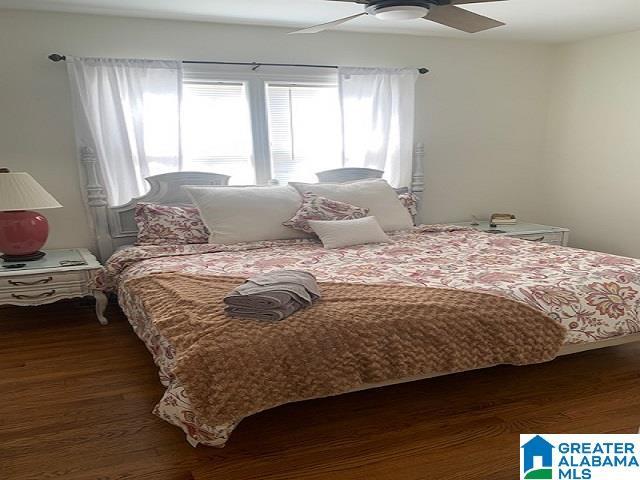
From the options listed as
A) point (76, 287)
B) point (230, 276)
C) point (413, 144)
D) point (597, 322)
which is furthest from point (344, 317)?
point (413, 144)

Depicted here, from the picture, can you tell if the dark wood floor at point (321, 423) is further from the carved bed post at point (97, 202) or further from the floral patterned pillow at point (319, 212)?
the floral patterned pillow at point (319, 212)

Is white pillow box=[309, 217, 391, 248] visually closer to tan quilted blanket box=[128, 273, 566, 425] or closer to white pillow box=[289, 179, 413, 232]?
white pillow box=[289, 179, 413, 232]

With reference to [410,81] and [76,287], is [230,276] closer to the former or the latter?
[76,287]

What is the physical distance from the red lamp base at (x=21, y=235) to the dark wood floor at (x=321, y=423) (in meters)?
Result: 0.71

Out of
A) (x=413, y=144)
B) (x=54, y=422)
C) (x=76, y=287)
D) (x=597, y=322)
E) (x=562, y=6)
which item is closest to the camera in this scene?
(x=54, y=422)

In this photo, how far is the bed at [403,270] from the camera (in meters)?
2.12

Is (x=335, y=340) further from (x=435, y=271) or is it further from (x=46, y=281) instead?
(x=46, y=281)

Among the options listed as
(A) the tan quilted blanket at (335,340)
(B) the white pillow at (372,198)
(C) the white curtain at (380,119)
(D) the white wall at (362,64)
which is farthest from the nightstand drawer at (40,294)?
(C) the white curtain at (380,119)

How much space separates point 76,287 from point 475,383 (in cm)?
239

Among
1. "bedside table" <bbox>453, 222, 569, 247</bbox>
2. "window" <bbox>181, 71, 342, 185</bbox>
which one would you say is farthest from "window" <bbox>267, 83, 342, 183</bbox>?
"bedside table" <bbox>453, 222, 569, 247</bbox>

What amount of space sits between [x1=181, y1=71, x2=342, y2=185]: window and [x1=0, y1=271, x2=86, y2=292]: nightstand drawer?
1154mm

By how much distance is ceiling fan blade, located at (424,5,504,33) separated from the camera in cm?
231

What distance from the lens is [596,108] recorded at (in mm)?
4441

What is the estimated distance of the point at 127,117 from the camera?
11.5 feet
